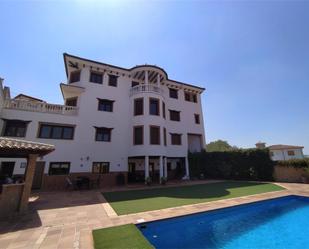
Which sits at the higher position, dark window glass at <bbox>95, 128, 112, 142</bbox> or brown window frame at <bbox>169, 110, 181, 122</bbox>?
brown window frame at <bbox>169, 110, 181, 122</bbox>

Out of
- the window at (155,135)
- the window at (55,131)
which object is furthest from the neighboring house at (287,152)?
the window at (55,131)

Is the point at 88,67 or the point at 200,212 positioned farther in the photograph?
the point at 88,67

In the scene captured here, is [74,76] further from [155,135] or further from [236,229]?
[236,229]

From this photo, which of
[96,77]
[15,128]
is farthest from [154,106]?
[15,128]

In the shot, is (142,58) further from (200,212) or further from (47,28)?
(200,212)

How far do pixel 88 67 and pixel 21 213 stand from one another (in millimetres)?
15630

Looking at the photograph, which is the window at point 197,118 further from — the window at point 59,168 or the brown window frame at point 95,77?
the window at point 59,168

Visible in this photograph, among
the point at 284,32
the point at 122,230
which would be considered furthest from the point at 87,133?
A: the point at 284,32

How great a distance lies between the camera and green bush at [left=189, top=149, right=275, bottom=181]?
17.9 meters

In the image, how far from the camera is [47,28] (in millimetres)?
10352

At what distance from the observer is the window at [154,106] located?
1878cm

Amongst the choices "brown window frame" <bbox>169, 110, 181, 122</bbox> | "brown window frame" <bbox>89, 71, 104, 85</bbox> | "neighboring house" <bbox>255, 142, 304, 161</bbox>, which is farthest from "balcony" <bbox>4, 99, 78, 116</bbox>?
"neighboring house" <bbox>255, 142, 304, 161</bbox>

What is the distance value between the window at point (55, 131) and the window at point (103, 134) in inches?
97.3

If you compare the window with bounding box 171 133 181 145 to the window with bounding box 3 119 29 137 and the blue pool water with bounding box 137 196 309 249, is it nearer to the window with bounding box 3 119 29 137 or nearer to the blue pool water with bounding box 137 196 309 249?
the blue pool water with bounding box 137 196 309 249
